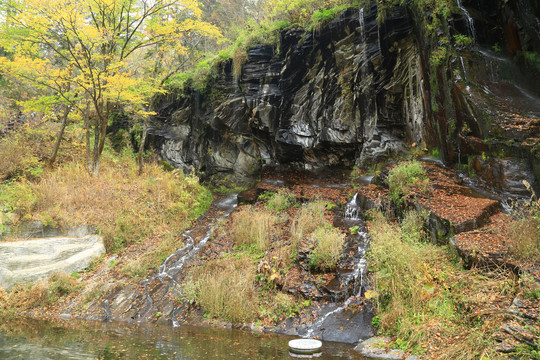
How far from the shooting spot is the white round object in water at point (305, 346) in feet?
18.9

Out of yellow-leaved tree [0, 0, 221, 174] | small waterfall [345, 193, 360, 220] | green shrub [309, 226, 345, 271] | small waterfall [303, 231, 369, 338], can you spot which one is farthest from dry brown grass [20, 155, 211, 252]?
small waterfall [303, 231, 369, 338]

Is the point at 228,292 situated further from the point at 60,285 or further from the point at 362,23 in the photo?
the point at 362,23

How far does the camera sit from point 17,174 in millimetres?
14758

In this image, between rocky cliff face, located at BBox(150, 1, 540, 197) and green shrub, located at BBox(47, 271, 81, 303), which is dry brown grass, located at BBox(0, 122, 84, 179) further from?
green shrub, located at BBox(47, 271, 81, 303)

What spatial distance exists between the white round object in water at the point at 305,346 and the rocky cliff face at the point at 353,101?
7.27 meters

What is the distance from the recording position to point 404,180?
429 inches

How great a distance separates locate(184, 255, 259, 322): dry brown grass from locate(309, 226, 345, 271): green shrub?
5.26ft

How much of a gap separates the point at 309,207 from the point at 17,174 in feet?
42.7

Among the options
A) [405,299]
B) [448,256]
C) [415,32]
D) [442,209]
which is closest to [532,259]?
[448,256]

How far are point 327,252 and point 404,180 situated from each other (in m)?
4.33

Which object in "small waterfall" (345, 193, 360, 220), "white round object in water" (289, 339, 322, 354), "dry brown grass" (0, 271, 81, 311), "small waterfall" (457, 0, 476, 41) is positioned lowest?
"dry brown grass" (0, 271, 81, 311)

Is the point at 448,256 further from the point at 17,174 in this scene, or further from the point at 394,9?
the point at 17,174

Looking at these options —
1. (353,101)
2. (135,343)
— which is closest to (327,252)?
(135,343)

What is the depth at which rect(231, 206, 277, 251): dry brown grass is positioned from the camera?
32.8 feet
